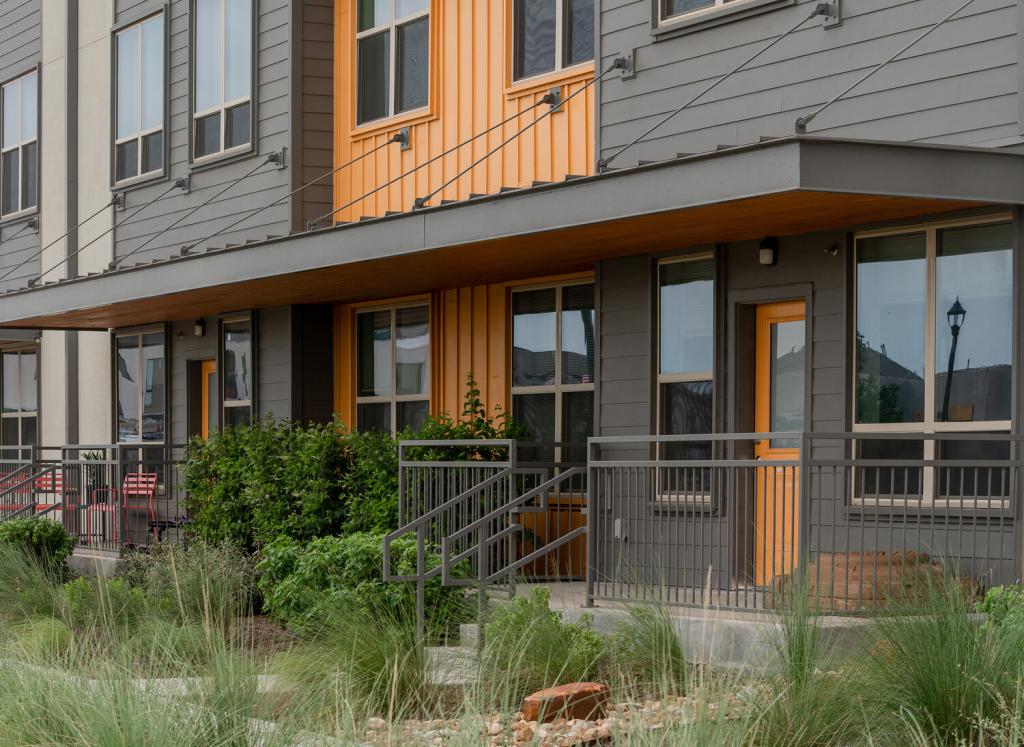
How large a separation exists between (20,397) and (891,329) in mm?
17561

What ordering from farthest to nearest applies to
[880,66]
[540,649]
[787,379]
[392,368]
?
[392,368] → [787,379] → [880,66] → [540,649]

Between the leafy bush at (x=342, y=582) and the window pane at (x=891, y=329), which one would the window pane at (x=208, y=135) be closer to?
the leafy bush at (x=342, y=582)

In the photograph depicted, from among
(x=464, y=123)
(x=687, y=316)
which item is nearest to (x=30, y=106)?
(x=464, y=123)

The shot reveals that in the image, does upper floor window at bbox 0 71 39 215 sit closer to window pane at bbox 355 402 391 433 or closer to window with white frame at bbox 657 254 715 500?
window pane at bbox 355 402 391 433

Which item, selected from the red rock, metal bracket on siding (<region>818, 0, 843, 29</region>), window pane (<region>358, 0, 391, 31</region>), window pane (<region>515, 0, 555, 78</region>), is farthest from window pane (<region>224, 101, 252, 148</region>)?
the red rock

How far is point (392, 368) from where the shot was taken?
16.9 metres

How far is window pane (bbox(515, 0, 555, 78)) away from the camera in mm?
14297

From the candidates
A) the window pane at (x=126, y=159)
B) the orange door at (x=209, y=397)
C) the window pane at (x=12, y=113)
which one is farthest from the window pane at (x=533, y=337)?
the window pane at (x=12, y=113)

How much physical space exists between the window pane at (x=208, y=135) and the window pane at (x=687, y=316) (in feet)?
26.3

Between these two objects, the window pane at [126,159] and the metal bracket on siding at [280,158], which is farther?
the window pane at [126,159]

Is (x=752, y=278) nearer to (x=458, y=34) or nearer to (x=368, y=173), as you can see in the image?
(x=458, y=34)

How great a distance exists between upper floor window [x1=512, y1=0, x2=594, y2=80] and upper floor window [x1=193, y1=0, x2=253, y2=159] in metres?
4.41

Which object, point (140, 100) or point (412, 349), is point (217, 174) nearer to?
point (140, 100)

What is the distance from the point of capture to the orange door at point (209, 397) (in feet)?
64.3
